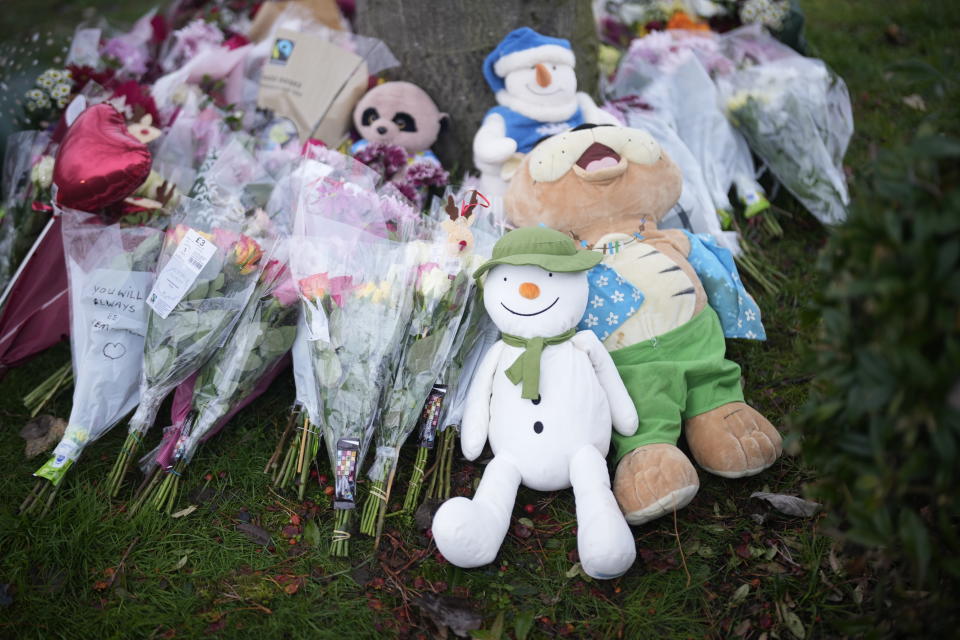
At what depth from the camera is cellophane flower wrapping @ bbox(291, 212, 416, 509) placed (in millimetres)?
2340

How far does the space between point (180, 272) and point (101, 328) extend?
1.24ft

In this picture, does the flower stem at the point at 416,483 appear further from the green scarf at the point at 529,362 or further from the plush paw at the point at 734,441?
the plush paw at the point at 734,441

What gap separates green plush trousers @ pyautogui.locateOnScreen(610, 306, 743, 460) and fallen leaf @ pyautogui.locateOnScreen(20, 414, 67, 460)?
2.12 metres

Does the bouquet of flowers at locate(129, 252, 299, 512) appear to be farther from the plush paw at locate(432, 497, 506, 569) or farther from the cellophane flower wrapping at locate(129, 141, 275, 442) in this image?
the plush paw at locate(432, 497, 506, 569)

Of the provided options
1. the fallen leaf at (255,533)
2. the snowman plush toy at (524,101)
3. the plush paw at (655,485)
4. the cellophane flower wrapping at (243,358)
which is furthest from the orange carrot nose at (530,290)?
the fallen leaf at (255,533)

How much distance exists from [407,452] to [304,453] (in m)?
0.37

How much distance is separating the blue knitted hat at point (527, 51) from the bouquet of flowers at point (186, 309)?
1.51 metres

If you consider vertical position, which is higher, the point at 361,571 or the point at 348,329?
the point at 348,329

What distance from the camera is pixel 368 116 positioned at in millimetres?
3479

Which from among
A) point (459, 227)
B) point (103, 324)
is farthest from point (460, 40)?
point (103, 324)

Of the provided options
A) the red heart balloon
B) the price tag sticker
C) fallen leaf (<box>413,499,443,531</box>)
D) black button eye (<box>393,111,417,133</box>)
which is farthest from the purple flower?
fallen leaf (<box>413,499,443,531</box>)

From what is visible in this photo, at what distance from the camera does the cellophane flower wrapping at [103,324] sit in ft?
8.11

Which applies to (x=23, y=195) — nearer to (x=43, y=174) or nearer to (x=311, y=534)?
(x=43, y=174)

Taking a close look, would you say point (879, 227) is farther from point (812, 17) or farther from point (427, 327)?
point (812, 17)
